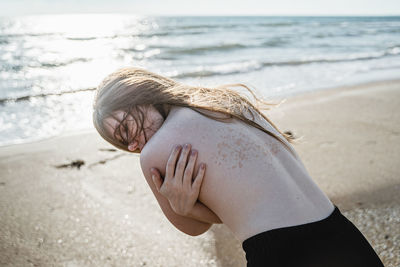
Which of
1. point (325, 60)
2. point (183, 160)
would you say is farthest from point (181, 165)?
point (325, 60)

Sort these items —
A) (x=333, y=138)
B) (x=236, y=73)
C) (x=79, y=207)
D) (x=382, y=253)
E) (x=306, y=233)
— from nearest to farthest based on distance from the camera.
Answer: (x=306, y=233) < (x=382, y=253) < (x=79, y=207) < (x=333, y=138) < (x=236, y=73)

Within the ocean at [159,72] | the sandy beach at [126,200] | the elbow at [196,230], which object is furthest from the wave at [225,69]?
the elbow at [196,230]

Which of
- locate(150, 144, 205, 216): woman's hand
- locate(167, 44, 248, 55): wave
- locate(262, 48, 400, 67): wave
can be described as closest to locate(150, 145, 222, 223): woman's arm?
locate(150, 144, 205, 216): woman's hand

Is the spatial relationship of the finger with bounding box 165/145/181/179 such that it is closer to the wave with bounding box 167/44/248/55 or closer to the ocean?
the ocean

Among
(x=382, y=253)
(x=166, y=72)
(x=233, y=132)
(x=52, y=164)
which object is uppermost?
(x=233, y=132)

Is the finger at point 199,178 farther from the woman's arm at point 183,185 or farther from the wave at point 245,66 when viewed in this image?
the wave at point 245,66

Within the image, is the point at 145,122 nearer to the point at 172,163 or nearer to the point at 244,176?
the point at 172,163

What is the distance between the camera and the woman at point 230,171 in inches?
50.3

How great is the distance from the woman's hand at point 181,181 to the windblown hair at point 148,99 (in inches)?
8.1

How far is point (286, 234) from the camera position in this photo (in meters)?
1.27

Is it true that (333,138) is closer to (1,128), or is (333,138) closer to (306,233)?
(306,233)

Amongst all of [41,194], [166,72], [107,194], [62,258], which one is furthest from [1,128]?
[166,72]

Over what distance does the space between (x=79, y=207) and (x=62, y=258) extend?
0.62 m

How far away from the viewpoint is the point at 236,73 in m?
9.68
